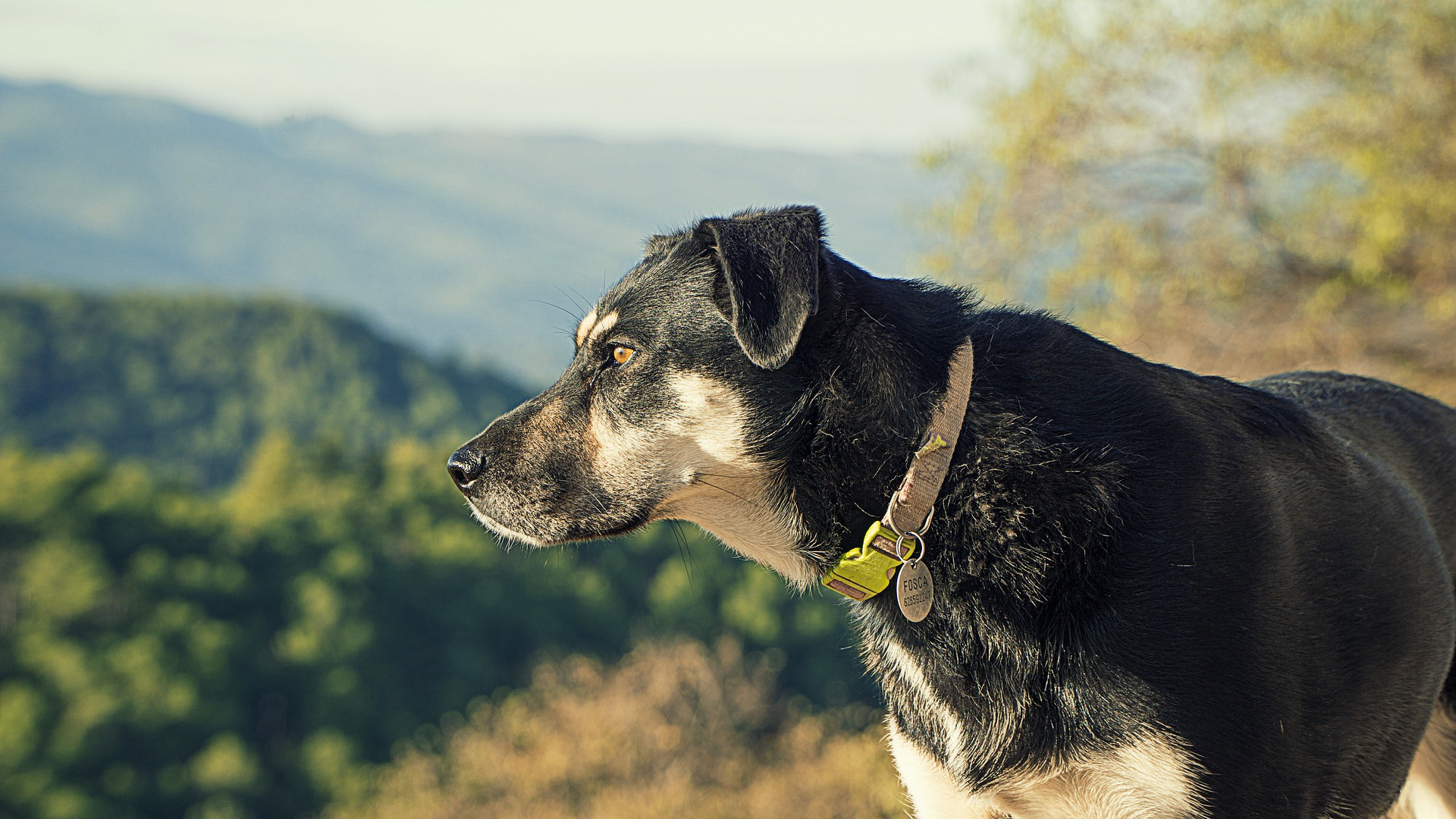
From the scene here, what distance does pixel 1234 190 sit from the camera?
15734 mm

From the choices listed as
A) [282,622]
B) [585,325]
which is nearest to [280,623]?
[282,622]

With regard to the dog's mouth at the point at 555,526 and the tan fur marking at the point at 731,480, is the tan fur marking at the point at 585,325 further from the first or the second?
the dog's mouth at the point at 555,526

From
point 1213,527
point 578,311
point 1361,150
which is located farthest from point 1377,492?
point 1361,150

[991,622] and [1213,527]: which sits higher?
[1213,527]

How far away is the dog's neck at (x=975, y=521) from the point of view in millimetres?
2943

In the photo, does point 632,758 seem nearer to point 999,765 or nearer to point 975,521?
point 999,765

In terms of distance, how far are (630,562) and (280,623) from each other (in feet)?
77.5

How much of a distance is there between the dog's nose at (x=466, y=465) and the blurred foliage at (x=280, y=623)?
5884cm

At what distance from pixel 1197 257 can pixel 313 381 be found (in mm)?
133747

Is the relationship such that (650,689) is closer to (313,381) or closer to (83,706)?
(83,706)

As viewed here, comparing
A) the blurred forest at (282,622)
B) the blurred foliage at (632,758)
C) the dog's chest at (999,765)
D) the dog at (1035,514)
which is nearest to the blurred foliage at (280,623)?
the blurred forest at (282,622)

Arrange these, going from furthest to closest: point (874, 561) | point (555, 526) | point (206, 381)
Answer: point (206, 381)
point (555, 526)
point (874, 561)

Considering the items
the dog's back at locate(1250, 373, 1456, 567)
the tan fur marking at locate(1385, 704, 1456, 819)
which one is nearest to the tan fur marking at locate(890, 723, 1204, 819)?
the dog's back at locate(1250, 373, 1456, 567)

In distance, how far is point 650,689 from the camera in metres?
48.7
